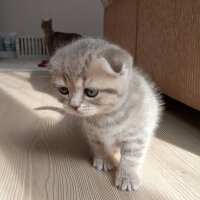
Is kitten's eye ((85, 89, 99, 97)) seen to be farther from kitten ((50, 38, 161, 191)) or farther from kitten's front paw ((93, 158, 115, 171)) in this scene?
kitten's front paw ((93, 158, 115, 171))

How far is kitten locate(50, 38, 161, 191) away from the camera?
80 centimetres

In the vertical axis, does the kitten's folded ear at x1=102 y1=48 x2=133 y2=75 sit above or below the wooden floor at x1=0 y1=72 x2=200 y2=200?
above

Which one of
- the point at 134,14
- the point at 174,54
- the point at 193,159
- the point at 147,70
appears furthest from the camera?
the point at 134,14

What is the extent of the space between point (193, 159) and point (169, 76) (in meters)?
0.47

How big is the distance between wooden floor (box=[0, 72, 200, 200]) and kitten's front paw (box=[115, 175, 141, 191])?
0.02 metres

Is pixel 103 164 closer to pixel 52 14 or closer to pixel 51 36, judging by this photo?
pixel 51 36

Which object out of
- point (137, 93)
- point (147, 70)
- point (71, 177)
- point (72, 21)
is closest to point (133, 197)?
point (71, 177)

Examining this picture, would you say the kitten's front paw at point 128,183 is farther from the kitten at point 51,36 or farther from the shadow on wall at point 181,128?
the kitten at point 51,36

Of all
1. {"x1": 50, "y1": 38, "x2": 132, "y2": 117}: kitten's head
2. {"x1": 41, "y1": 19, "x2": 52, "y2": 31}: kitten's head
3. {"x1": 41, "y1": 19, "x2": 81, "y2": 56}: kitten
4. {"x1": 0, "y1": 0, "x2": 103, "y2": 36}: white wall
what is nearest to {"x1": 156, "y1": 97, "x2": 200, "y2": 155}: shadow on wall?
{"x1": 50, "y1": 38, "x2": 132, "y2": 117}: kitten's head

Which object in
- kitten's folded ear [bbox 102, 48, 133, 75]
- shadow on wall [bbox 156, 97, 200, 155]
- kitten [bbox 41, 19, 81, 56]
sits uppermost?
kitten's folded ear [bbox 102, 48, 133, 75]

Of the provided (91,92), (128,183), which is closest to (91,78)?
(91,92)

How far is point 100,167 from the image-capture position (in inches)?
39.1

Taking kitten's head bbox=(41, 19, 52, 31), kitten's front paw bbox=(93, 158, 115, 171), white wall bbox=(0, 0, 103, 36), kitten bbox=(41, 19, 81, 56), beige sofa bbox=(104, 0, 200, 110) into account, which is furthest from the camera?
white wall bbox=(0, 0, 103, 36)

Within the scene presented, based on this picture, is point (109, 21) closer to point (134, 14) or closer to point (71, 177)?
point (134, 14)
